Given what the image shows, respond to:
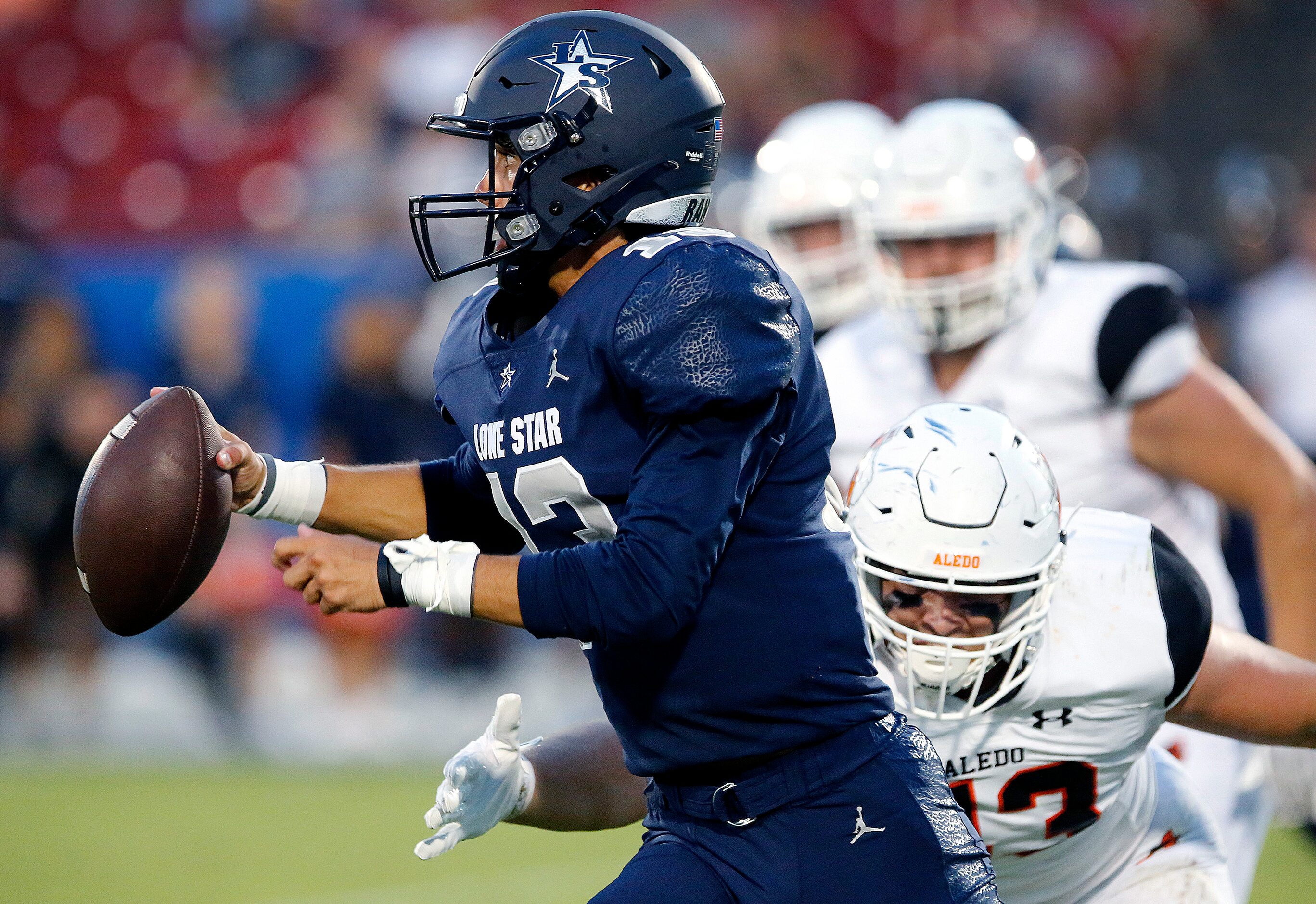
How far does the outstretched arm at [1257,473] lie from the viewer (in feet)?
11.4

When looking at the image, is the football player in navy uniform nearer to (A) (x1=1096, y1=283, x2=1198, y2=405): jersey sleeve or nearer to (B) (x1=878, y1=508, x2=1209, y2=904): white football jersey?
(B) (x1=878, y1=508, x2=1209, y2=904): white football jersey

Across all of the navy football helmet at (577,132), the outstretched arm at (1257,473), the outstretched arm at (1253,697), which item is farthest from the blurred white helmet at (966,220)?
the navy football helmet at (577,132)

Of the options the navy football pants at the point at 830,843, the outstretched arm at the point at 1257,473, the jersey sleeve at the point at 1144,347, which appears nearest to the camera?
the navy football pants at the point at 830,843

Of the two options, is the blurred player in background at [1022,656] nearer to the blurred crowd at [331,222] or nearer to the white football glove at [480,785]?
the white football glove at [480,785]

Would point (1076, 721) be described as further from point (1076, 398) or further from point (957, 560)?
point (1076, 398)

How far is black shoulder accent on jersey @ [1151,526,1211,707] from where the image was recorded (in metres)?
2.56

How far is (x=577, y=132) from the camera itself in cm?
234

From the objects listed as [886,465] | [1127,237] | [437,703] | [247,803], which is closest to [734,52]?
[1127,237]

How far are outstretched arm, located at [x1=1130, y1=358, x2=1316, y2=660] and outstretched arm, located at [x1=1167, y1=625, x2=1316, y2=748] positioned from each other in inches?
33.6

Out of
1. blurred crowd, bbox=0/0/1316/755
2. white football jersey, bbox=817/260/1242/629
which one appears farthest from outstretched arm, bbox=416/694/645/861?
blurred crowd, bbox=0/0/1316/755

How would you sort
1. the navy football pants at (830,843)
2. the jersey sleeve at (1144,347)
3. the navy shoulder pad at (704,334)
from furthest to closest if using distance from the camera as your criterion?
the jersey sleeve at (1144,347)
the navy football pants at (830,843)
the navy shoulder pad at (704,334)

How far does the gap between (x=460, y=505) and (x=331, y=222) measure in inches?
230

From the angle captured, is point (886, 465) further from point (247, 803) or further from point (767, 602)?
point (247, 803)

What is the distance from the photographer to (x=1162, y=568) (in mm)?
2664
